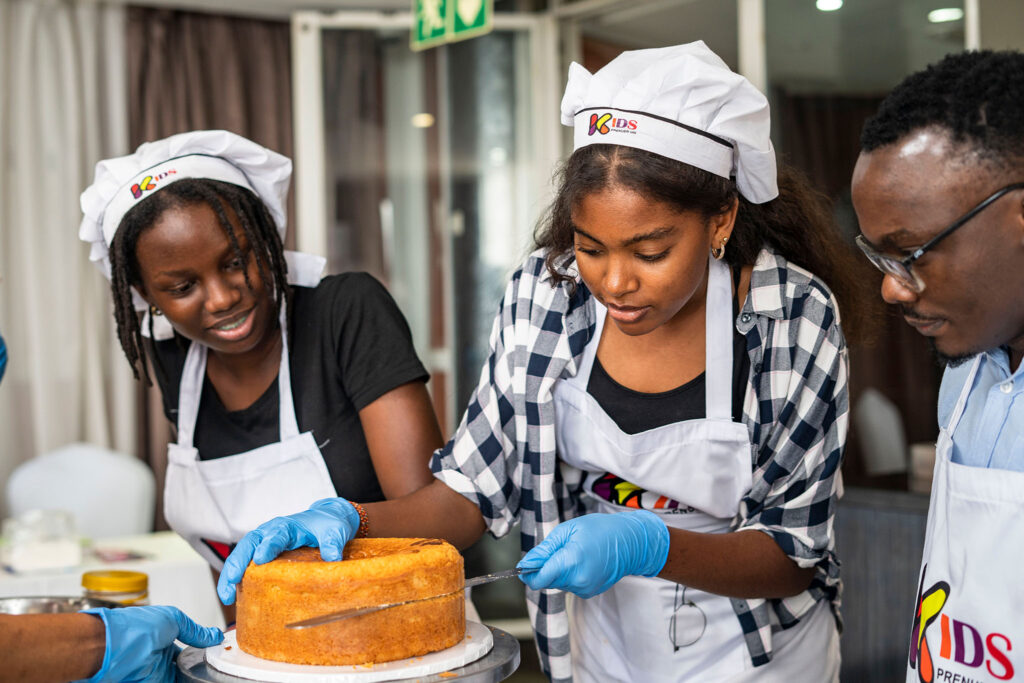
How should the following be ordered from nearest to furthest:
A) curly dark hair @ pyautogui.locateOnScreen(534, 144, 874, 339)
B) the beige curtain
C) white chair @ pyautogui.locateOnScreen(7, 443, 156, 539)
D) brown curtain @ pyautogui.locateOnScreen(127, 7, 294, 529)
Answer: curly dark hair @ pyautogui.locateOnScreen(534, 144, 874, 339), white chair @ pyautogui.locateOnScreen(7, 443, 156, 539), the beige curtain, brown curtain @ pyautogui.locateOnScreen(127, 7, 294, 529)

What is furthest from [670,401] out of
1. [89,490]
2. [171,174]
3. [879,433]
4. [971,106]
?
[89,490]

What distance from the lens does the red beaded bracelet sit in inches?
56.6

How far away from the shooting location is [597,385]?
1540mm

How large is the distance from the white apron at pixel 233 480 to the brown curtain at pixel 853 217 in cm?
199

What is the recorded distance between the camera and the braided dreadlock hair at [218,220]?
5.30ft

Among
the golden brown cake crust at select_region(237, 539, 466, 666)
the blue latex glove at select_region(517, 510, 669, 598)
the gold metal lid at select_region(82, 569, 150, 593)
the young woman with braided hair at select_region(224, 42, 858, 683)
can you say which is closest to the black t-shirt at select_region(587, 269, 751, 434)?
the young woman with braided hair at select_region(224, 42, 858, 683)

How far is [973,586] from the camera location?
42.2 inches

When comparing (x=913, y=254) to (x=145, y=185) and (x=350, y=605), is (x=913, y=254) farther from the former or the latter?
(x=145, y=185)

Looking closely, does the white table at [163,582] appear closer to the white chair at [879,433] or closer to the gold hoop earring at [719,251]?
the gold hoop earring at [719,251]

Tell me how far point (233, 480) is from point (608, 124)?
89cm

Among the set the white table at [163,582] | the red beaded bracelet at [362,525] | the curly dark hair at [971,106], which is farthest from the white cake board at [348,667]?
the white table at [163,582]

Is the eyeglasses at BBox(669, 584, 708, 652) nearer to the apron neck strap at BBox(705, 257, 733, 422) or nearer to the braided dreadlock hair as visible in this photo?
the apron neck strap at BBox(705, 257, 733, 422)

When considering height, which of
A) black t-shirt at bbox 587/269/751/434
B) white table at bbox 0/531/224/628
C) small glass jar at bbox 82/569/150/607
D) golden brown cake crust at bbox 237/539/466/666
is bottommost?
white table at bbox 0/531/224/628

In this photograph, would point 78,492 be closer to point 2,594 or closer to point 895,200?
point 2,594
